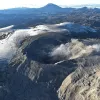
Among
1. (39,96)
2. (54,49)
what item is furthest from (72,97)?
(54,49)

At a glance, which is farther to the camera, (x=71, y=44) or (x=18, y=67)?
(x=71, y=44)

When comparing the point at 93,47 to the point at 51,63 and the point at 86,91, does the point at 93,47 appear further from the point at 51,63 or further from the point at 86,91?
the point at 86,91

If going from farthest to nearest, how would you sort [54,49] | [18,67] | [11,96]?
[54,49] < [18,67] < [11,96]

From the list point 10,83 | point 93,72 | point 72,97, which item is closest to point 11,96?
point 10,83

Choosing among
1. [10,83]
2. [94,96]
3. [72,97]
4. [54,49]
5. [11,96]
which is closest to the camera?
[94,96]

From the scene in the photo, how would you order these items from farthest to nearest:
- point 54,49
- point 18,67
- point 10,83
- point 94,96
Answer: point 54,49, point 18,67, point 10,83, point 94,96

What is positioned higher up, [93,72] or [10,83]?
[93,72]

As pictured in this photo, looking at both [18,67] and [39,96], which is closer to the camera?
[39,96]

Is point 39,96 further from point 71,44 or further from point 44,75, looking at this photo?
point 71,44

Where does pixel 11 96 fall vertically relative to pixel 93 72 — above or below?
below
